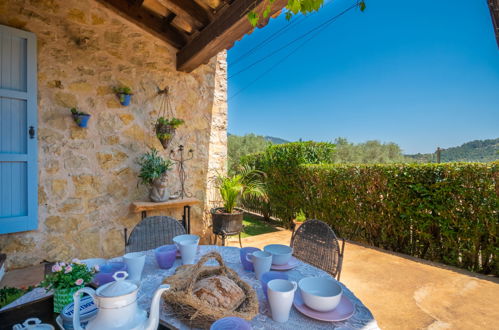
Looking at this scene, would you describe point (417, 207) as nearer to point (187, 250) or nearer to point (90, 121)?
point (187, 250)

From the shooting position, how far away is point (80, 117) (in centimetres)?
264

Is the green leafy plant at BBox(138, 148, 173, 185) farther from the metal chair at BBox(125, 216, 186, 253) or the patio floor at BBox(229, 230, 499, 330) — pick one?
the patio floor at BBox(229, 230, 499, 330)

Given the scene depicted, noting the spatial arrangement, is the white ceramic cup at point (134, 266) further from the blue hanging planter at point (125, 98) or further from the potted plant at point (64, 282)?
the blue hanging planter at point (125, 98)

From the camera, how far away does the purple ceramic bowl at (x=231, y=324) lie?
2.24ft

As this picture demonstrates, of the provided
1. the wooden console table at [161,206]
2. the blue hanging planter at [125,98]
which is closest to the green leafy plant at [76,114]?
the blue hanging planter at [125,98]

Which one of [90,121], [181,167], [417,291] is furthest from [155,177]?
[417,291]

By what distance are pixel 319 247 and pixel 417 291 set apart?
1.52m

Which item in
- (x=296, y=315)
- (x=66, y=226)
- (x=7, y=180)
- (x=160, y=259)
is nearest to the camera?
(x=296, y=315)

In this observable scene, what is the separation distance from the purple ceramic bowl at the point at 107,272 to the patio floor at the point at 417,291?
1606 millimetres

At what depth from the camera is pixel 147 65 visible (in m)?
3.17

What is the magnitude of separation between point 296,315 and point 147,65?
3240mm

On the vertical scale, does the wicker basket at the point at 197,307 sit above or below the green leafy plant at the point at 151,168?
below

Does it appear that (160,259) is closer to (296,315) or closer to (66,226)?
(296,315)

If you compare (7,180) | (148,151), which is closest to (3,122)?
(7,180)
